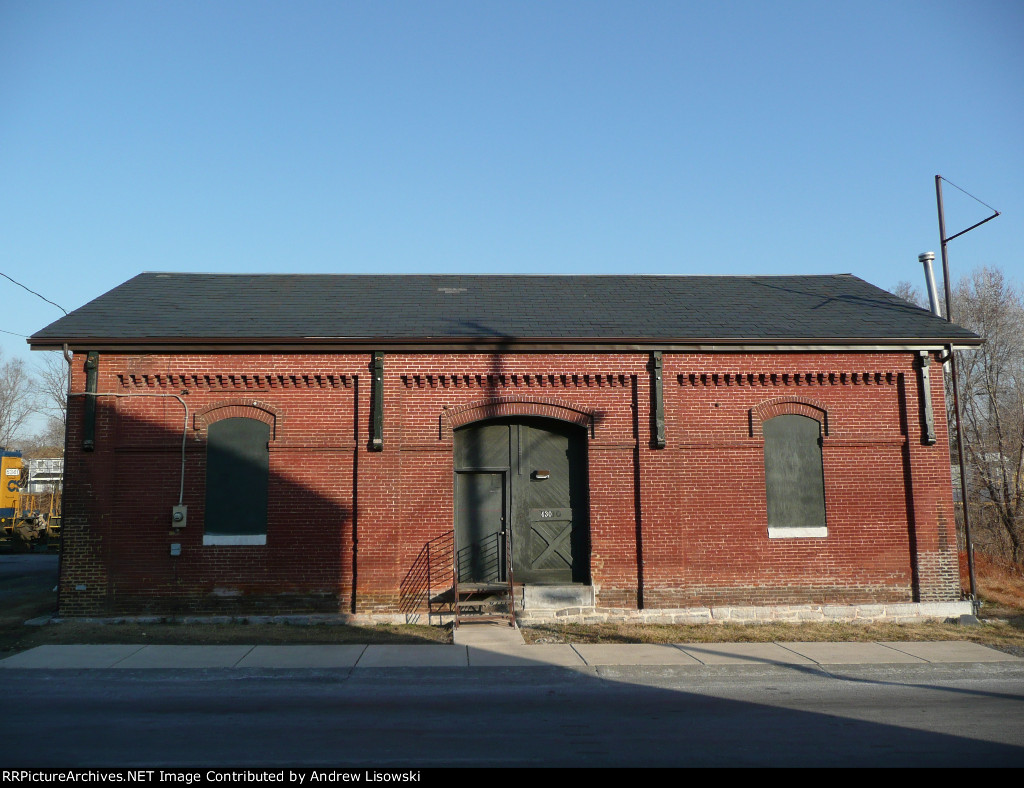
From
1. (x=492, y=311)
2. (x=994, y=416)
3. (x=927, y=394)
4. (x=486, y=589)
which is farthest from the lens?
(x=994, y=416)

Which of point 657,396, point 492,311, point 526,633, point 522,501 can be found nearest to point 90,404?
point 492,311

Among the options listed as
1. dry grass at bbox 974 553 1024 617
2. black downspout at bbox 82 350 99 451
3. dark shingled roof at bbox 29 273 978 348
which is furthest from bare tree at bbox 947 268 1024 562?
black downspout at bbox 82 350 99 451

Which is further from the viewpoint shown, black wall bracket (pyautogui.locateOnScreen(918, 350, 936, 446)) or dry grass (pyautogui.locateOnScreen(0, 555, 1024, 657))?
black wall bracket (pyautogui.locateOnScreen(918, 350, 936, 446))

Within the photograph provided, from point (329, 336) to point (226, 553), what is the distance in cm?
421

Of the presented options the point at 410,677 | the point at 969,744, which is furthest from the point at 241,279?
the point at 969,744

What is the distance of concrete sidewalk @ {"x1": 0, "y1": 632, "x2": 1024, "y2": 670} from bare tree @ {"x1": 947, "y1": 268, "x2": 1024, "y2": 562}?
13545 mm

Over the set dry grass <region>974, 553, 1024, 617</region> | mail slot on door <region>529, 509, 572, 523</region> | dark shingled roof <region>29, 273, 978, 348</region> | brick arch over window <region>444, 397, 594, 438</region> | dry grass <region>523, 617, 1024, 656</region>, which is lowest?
dry grass <region>523, 617, 1024, 656</region>

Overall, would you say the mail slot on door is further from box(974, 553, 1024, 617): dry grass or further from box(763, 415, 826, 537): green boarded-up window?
box(974, 553, 1024, 617): dry grass

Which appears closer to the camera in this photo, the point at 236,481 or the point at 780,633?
A: the point at 780,633

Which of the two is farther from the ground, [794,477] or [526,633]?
[794,477]

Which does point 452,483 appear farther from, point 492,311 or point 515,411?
point 492,311

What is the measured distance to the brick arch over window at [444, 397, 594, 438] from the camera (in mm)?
13898

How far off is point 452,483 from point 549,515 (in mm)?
1914

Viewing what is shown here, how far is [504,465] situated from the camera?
14.2 meters
